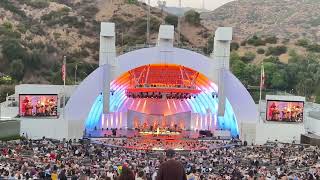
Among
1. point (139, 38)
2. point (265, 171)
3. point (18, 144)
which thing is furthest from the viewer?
point (139, 38)

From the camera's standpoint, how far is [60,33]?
9488 cm

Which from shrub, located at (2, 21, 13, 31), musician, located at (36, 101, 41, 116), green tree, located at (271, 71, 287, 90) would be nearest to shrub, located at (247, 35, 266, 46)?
green tree, located at (271, 71, 287, 90)

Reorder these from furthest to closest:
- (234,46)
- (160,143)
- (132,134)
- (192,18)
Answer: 1. (192,18)
2. (234,46)
3. (132,134)
4. (160,143)

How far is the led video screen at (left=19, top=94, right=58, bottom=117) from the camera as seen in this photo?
1508 inches

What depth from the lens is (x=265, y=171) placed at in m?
25.2

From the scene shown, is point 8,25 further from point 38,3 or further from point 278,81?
point 278,81

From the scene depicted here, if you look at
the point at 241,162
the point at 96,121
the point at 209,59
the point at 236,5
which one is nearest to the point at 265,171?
the point at 241,162

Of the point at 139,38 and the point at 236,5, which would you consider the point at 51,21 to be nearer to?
the point at 139,38

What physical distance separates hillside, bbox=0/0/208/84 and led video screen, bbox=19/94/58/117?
28.6 m

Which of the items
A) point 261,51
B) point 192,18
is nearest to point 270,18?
point 192,18

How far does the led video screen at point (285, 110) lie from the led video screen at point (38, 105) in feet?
47.5

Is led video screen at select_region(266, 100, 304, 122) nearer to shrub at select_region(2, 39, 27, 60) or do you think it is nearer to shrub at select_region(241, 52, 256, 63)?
shrub at select_region(2, 39, 27, 60)

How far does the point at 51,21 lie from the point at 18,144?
6957 cm

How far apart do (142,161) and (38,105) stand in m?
13.4
